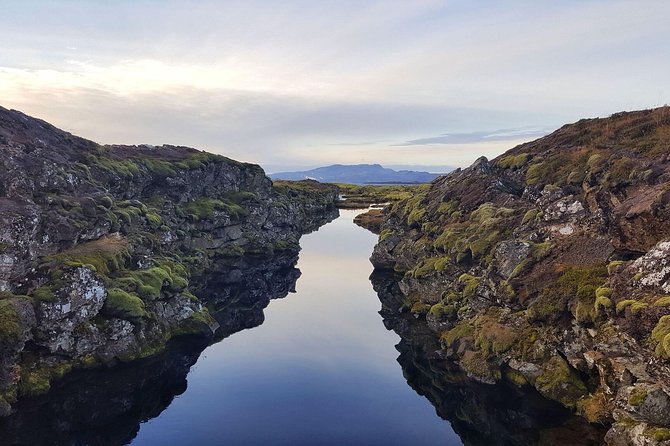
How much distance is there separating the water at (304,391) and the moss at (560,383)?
871cm

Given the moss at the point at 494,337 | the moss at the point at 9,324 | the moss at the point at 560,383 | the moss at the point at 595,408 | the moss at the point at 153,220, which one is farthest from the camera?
the moss at the point at 153,220

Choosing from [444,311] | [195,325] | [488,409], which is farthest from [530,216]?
[195,325]

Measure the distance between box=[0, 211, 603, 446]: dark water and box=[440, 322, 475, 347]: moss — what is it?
1.67 meters

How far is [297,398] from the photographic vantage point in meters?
41.3

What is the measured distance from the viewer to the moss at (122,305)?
4778cm

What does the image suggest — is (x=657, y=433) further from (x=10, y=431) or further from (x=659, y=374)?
(x=10, y=431)

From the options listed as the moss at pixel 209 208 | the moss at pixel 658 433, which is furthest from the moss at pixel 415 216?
the moss at pixel 658 433

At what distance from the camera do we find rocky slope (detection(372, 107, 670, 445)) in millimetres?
33531

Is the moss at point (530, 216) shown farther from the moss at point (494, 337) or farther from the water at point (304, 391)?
the water at point (304, 391)

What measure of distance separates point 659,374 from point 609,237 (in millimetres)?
16833

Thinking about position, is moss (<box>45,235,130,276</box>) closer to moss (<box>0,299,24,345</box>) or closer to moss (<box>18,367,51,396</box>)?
moss (<box>0,299,24,345</box>)

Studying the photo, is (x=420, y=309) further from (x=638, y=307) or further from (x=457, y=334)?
(x=638, y=307)

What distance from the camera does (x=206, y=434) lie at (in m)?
35.4

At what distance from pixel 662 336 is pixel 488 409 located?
45.1ft
